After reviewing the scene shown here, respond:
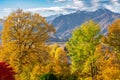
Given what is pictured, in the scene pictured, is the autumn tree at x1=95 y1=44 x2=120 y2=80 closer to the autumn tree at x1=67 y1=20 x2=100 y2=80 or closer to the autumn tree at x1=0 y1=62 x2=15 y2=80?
the autumn tree at x1=67 y1=20 x2=100 y2=80

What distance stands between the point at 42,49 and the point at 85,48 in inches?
439

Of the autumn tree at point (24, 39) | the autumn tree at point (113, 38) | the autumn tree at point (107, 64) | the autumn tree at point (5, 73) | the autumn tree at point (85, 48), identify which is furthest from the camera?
the autumn tree at point (113, 38)

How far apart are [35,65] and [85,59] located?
40.5ft

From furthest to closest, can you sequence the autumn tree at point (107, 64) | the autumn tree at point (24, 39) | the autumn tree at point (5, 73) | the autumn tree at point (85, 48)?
1. the autumn tree at point (85, 48)
2. the autumn tree at point (107, 64)
3. the autumn tree at point (24, 39)
4. the autumn tree at point (5, 73)

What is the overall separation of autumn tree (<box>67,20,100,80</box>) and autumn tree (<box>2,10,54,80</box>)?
33.4 feet

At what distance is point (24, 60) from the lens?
61.2m

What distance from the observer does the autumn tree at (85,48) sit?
7075cm

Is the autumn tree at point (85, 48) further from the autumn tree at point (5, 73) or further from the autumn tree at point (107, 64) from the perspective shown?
the autumn tree at point (5, 73)

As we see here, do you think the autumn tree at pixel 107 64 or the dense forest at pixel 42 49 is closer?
the dense forest at pixel 42 49

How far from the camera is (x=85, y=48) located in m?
69.9

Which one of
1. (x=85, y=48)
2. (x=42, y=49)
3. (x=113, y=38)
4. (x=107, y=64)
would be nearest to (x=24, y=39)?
(x=42, y=49)

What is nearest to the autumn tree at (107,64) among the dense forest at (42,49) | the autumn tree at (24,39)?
the dense forest at (42,49)

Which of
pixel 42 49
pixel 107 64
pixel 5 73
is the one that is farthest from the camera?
pixel 107 64

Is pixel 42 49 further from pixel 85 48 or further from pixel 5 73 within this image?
pixel 5 73
